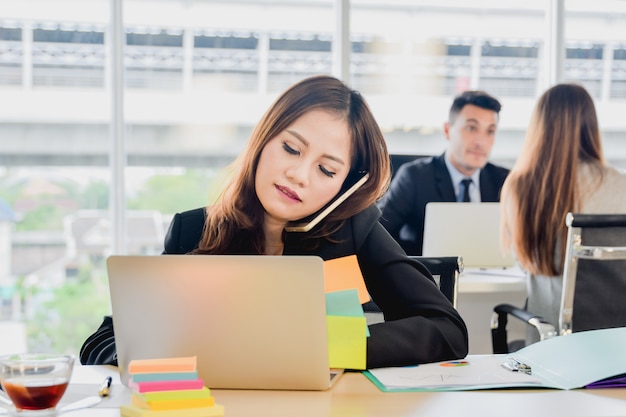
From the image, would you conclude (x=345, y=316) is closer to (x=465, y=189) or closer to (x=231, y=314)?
(x=231, y=314)

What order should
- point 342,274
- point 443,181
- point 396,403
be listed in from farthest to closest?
point 443,181 < point 342,274 < point 396,403

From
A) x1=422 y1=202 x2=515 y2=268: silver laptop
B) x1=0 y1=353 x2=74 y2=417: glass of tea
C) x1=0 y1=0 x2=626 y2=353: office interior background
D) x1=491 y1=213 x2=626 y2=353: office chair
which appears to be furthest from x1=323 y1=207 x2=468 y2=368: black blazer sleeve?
x1=0 y1=0 x2=626 y2=353: office interior background

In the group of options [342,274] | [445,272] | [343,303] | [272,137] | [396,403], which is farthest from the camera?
[445,272]

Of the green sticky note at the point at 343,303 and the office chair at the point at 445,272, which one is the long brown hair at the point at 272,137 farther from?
the green sticky note at the point at 343,303

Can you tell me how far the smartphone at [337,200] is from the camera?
75.1 inches

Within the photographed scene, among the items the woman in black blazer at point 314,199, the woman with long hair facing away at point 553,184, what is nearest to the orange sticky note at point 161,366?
the woman in black blazer at point 314,199

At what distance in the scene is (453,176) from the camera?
4094 millimetres

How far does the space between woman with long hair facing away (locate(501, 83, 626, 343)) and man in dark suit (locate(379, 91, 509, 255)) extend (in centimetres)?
82

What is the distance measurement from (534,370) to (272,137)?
783 mm

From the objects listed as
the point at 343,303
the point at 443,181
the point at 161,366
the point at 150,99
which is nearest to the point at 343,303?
the point at 343,303

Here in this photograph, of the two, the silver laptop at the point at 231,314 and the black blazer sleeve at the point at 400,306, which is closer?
the silver laptop at the point at 231,314

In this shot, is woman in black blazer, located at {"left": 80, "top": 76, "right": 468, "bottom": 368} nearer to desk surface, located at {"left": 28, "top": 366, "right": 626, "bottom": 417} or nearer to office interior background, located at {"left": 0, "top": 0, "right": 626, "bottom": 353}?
desk surface, located at {"left": 28, "top": 366, "right": 626, "bottom": 417}

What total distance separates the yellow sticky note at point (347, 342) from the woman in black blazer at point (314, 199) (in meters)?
0.31

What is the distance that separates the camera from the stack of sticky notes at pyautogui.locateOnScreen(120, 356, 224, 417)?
1167 millimetres
